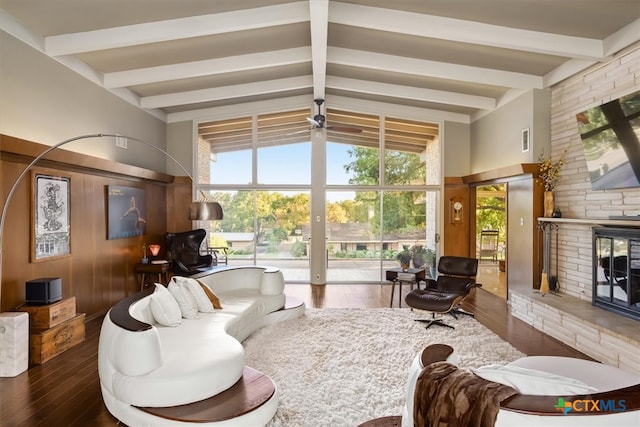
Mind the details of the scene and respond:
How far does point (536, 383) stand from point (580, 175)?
4.92 meters

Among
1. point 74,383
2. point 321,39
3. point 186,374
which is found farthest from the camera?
point 321,39

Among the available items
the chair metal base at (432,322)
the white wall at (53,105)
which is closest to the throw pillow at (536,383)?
the chair metal base at (432,322)

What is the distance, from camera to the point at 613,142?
4508 mm

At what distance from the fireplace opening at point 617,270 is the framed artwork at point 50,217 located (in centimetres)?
669

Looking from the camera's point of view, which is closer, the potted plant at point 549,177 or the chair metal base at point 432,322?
the chair metal base at point 432,322

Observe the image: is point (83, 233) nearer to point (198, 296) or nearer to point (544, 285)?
point (198, 296)

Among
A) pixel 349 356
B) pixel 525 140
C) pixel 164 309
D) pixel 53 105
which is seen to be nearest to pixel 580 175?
pixel 525 140

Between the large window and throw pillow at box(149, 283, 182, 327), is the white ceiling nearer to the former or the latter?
the large window

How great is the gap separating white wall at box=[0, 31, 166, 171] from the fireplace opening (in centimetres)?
693

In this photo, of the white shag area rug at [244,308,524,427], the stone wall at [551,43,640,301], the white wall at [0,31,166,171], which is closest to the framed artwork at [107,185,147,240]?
the white wall at [0,31,166,171]

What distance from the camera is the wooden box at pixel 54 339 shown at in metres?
3.86

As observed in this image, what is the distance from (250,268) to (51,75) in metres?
3.61

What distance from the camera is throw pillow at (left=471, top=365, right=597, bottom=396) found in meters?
A: 1.47

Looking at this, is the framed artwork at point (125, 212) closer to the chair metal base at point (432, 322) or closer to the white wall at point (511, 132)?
the chair metal base at point (432, 322)
